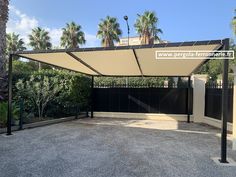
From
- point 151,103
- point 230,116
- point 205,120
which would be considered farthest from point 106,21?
point 230,116

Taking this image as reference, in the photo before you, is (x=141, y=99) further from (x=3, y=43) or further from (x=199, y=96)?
(x=3, y=43)

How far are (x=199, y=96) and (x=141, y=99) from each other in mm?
2980

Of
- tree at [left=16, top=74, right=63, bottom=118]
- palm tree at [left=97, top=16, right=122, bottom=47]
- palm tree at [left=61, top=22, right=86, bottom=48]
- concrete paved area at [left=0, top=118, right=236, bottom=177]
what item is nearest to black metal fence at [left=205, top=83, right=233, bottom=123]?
concrete paved area at [left=0, top=118, right=236, bottom=177]

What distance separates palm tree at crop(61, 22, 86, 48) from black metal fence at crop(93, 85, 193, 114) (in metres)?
18.9

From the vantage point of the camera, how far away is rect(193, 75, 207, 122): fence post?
427 inches

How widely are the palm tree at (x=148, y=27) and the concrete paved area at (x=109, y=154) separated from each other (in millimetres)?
22735

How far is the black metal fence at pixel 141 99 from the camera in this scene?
1162 cm

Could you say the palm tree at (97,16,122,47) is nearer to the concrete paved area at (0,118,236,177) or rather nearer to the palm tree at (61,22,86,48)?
the palm tree at (61,22,86,48)

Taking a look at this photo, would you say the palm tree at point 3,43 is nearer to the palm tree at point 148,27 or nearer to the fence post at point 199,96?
the fence post at point 199,96

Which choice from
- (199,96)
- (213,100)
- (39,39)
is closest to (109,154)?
(213,100)

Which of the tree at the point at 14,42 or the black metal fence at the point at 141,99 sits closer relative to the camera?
the black metal fence at the point at 141,99

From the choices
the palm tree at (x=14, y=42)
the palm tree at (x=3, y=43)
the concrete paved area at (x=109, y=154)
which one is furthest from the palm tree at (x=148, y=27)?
the concrete paved area at (x=109, y=154)

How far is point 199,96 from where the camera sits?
429 inches

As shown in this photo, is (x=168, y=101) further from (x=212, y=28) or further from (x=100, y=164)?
(x=212, y=28)
